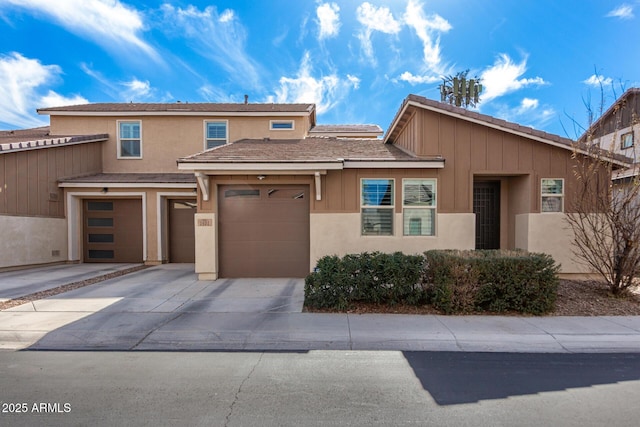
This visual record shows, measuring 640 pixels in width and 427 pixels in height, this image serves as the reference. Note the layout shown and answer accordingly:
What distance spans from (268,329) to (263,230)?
4074mm

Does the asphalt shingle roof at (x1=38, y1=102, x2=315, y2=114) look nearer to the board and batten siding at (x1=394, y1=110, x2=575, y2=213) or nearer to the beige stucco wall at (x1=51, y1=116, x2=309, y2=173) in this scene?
the beige stucco wall at (x1=51, y1=116, x2=309, y2=173)

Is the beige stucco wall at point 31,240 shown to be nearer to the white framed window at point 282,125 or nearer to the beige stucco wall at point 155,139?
the beige stucco wall at point 155,139

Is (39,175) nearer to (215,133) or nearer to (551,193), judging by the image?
(215,133)

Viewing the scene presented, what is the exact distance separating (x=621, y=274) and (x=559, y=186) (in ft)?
8.57

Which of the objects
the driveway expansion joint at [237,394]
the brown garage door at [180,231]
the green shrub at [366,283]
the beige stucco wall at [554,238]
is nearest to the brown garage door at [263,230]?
the green shrub at [366,283]

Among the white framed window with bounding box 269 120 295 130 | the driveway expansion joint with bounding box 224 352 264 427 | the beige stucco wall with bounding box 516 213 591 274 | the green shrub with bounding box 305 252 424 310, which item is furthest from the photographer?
the white framed window with bounding box 269 120 295 130

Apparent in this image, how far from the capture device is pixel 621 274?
21.8 feet

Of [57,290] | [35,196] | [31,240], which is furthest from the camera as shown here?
[35,196]

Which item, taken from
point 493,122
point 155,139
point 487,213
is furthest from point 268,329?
point 155,139

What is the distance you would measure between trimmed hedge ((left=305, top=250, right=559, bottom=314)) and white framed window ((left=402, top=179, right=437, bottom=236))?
7.35ft

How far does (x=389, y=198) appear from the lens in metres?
8.45

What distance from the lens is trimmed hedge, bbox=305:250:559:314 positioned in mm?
5773

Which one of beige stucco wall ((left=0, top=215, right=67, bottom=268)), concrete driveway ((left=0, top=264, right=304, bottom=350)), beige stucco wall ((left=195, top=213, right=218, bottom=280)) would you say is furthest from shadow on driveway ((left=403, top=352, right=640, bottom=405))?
beige stucco wall ((left=0, top=215, right=67, bottom=268))

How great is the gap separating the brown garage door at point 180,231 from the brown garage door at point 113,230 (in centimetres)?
120
